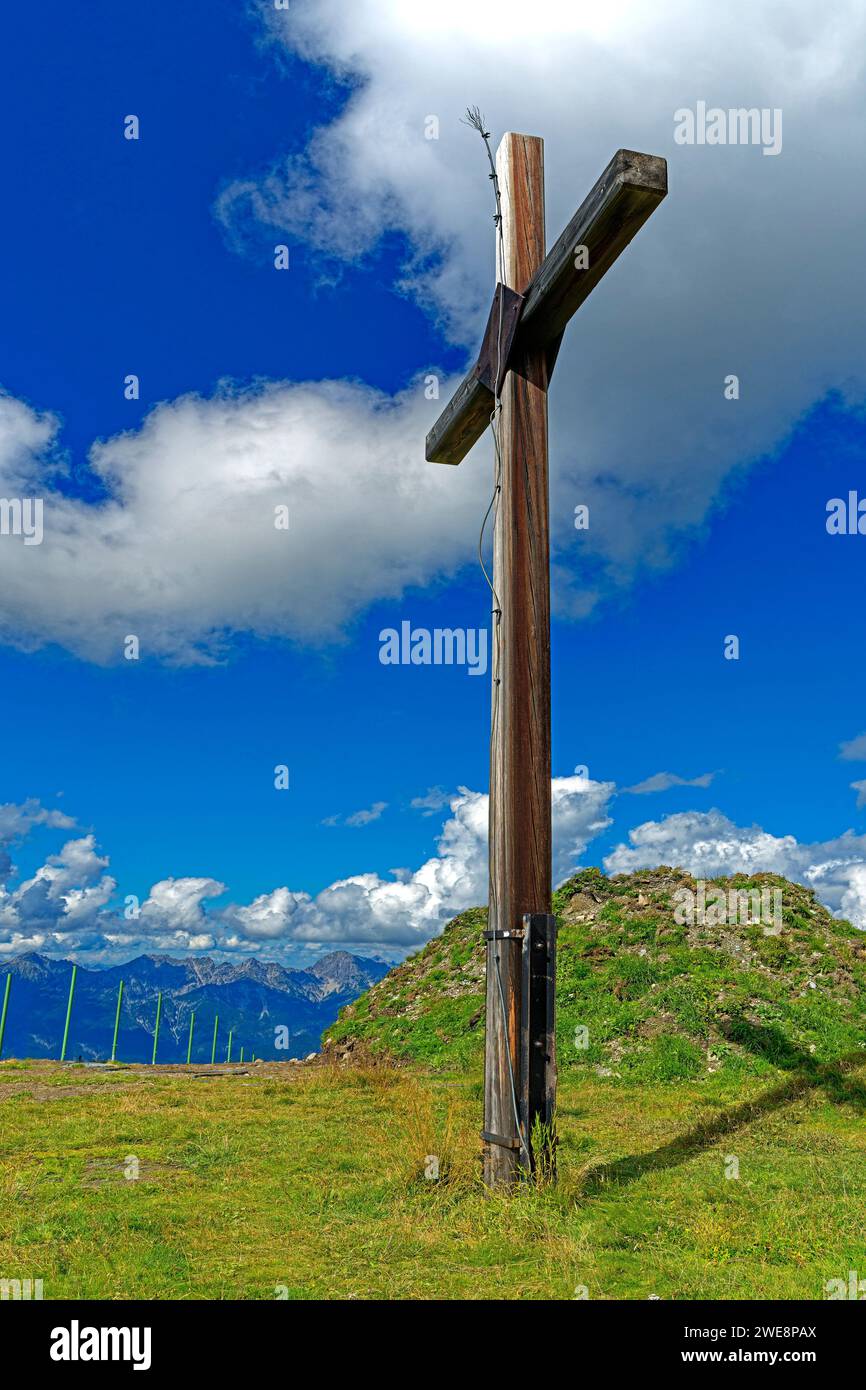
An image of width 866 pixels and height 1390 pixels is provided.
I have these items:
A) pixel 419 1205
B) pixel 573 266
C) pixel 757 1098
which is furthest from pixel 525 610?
pixel 757 1098

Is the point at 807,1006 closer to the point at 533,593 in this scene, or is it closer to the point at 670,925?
the point at 670,925

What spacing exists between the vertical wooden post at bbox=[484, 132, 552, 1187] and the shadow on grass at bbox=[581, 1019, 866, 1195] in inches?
39.3

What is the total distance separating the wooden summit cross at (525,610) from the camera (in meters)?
6.12

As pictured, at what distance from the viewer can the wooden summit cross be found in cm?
612

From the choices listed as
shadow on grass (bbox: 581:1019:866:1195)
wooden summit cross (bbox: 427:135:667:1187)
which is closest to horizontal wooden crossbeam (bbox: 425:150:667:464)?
wooden summit cross (bbox: 427:135:667:1187)

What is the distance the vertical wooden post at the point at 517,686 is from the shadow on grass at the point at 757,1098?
3.28 feet

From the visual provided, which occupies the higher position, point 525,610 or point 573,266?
point 573,266

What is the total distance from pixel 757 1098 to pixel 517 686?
7634 millimetres

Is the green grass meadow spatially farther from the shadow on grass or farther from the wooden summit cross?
the wooden summit cross

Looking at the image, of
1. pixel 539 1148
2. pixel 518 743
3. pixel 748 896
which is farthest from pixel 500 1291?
pixel 748 896

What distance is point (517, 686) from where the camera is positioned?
6805mm

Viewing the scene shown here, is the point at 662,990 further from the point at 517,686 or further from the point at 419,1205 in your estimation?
the point at 517,686

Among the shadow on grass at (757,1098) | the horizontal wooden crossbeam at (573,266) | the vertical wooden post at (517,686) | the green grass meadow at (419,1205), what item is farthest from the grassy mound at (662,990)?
the horizontal wooden crossbeam at (573,266)
